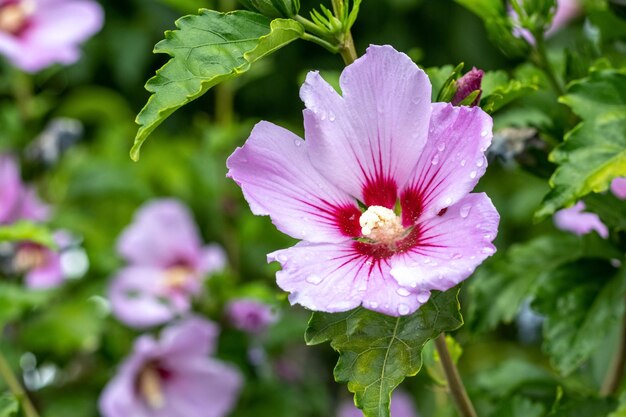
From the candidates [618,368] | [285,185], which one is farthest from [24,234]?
[618,368]

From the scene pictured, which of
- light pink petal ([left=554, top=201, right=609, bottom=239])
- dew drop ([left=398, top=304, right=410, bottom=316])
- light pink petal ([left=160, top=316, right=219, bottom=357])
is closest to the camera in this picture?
dew drop ([left=398, top=304, right=410, bottom=316])

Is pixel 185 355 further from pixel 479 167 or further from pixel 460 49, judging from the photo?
pixel 460 49

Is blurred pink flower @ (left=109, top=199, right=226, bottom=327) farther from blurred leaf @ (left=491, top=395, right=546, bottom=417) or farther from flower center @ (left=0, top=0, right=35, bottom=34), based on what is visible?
blurred leaf @ (left=491, top=395, right=546, bottom=417)

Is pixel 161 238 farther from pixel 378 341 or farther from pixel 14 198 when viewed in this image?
Result: pixel 378 341

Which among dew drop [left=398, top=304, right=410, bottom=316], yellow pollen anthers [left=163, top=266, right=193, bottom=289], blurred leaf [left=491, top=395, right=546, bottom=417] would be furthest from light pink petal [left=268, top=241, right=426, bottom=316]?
yellow pollen anthers [left=163, top=266, right=193, bottom=289]

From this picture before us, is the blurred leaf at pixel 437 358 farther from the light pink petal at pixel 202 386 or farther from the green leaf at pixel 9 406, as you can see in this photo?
the light pink petal at pixel 202 386

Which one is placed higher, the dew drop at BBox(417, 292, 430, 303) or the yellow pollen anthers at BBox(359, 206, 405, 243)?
the dew drop at BBox(417, 292, 430, 303)
